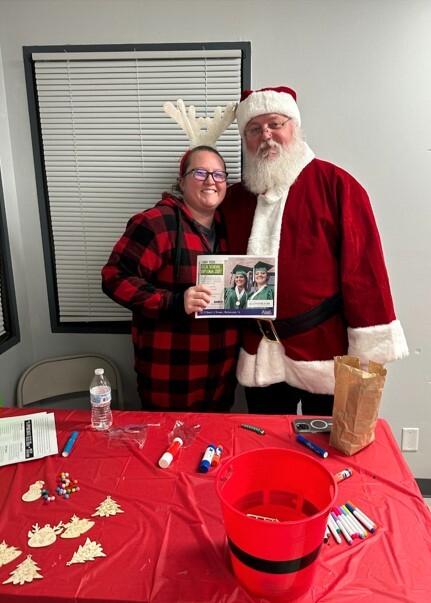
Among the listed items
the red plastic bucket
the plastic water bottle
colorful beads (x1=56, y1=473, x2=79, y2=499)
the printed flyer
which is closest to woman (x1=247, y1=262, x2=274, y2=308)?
the printed flyer

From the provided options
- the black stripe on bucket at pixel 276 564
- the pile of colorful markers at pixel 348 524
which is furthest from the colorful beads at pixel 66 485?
the pile of colorful markers at pixel 348 524

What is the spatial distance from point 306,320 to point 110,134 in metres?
1.25

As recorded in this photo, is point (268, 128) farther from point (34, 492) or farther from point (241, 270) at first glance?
point (34, 492)

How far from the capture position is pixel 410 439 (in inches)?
86.3

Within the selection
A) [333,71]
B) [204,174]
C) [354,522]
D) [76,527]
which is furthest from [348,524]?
[333,71]

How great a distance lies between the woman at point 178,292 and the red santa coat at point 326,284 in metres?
0.17

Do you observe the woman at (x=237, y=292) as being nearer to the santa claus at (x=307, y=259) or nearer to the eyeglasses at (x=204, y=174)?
the santa claus at (x=307, y=259)

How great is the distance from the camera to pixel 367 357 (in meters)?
1.58

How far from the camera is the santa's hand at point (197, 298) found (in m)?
1.51

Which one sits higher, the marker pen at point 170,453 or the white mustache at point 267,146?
the white mustache at point 267,146

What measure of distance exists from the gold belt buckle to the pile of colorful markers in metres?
0.77

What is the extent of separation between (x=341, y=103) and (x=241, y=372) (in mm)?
1266

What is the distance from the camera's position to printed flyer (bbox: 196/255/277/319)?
1513 millimetres

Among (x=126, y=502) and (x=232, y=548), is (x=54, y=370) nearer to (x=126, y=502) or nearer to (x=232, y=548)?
(x=126, y=502)
